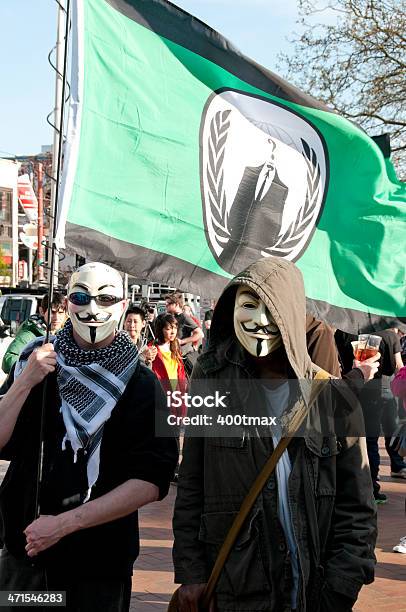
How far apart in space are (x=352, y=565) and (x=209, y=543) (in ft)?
1.48

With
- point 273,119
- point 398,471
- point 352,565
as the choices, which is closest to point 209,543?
point 352,565

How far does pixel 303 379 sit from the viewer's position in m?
3.07

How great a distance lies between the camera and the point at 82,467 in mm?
3434

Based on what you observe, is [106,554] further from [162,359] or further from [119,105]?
[162,359]

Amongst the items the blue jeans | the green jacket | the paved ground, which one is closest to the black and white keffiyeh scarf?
the blue jeans

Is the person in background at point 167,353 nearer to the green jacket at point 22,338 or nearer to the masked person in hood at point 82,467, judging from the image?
the green jacket at point 22,338

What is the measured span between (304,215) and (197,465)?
2435 millimetres

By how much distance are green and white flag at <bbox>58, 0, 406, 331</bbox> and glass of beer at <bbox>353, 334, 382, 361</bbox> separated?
77 mm

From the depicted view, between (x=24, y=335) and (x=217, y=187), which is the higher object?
(x=217, y=187)

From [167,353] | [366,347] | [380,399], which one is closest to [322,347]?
[366,347]

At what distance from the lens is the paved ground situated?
589cm

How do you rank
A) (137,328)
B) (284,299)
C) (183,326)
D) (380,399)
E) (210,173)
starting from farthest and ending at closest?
(183,326) → (380,399) → (137,328) → (210,173) → (284,299)

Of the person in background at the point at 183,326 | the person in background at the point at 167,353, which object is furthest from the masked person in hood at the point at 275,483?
the person in background at the point at 183,326

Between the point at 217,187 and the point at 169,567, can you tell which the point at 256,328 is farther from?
the point at 169,567
